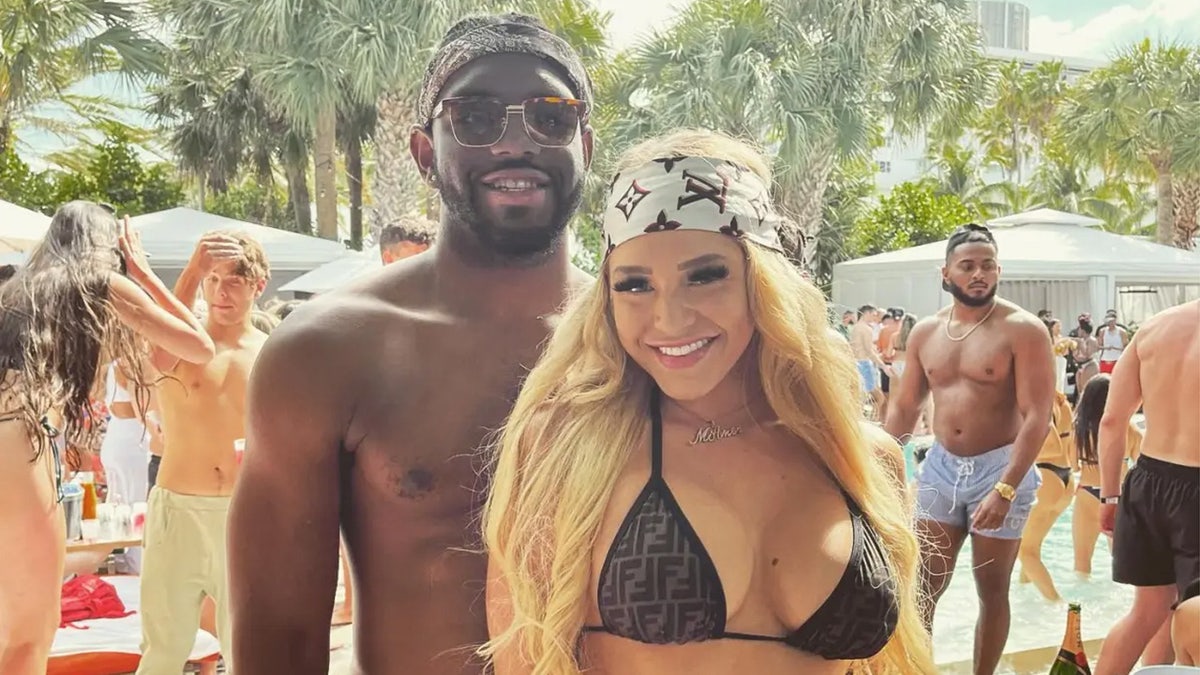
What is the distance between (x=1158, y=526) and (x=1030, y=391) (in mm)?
696

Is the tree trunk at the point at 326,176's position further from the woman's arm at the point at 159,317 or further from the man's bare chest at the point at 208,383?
the woman's arm at the point at 159,317

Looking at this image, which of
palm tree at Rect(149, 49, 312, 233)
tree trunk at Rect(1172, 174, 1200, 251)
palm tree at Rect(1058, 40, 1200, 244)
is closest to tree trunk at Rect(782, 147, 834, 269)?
palm tree at Rect(1058, 40, 1200, 244)

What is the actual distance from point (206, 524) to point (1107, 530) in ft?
11.7

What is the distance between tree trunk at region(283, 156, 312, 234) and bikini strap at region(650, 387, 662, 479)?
17.9 meters

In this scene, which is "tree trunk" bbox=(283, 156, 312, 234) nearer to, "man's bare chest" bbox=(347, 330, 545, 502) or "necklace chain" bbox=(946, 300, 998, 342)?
"necklace chain" bbox=(946, 300, 998, 342)

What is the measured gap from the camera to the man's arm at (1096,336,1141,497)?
4.09m

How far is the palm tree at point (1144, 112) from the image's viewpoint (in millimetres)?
19516

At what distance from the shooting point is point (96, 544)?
13.7 ft

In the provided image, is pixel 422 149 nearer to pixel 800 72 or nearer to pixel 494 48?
pixel 494 48

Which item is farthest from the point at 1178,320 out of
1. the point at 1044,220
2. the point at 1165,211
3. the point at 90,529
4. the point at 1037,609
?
the point at 1165,211

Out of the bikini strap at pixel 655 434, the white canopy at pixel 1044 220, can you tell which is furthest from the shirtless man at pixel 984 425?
the white canopy at pixel 1044 220

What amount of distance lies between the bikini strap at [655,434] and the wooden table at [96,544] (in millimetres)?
3469

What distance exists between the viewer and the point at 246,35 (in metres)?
13.7

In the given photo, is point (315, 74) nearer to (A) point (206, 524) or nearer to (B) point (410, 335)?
(A) point (206, 524)
